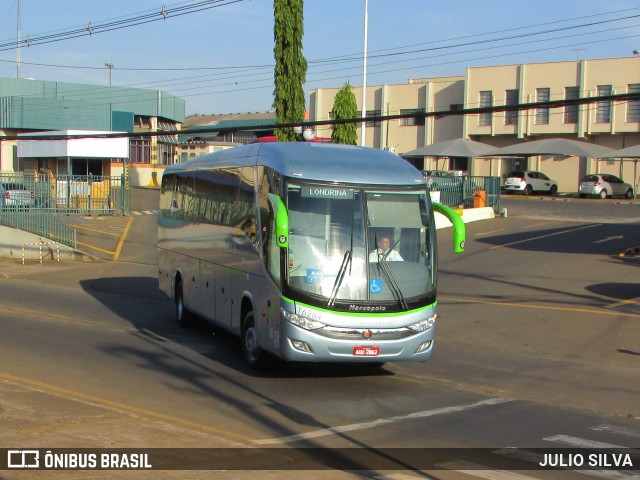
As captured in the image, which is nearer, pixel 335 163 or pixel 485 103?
pixel 335 163

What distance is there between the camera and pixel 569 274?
2336 cm

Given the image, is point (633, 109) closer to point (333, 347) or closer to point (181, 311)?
point (181, 311)

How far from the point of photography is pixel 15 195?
117ft

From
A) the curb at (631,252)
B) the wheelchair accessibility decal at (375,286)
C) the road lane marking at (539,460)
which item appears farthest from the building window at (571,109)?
the road lane marking at (539,460)

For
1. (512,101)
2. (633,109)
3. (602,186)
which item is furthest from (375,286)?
(512,101)

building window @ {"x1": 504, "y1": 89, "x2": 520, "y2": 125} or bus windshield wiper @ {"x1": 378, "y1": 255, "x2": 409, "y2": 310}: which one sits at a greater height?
building window @ {"x1": 504, "y1": 89, "x2": 520, "y2": 125}

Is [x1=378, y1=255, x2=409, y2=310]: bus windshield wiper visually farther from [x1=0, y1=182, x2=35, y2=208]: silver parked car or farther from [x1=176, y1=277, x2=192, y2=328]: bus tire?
[x1=0, y1=182, x2=35, y2=208]: silver parked car

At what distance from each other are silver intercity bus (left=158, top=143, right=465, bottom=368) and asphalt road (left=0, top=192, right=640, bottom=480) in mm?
726

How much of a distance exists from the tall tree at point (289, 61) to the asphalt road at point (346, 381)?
46.3ft

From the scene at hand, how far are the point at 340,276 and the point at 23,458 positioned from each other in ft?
16.9

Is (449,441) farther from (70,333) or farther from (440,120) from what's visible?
(440,120)

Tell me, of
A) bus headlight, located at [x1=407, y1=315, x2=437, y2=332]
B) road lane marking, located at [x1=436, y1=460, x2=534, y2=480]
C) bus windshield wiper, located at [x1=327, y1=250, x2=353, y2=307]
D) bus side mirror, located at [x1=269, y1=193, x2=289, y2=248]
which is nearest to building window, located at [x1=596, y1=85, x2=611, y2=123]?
bus headlight, located at [x1=407, y1=315, x2=437, y2=332]

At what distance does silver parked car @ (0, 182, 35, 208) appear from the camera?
34719 mm

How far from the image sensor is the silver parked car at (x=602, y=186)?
167 ft
